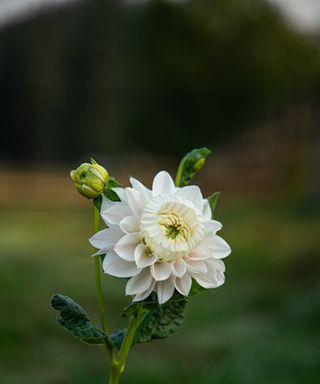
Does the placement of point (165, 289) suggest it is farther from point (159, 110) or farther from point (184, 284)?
Answer: point (159, 110)

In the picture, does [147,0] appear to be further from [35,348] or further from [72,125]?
[35,348]

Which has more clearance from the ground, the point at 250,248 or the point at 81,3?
the point at 81,3

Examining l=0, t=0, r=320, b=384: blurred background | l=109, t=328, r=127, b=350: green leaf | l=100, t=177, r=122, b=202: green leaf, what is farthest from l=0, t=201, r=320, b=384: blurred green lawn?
l=100, t=177, r=122, b=202: green leaf

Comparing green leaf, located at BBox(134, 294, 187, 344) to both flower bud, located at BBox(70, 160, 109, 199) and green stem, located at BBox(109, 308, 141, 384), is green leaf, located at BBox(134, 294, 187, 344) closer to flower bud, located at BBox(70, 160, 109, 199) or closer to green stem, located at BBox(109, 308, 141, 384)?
green stem, located at BBox(109, 308, 141, 384)

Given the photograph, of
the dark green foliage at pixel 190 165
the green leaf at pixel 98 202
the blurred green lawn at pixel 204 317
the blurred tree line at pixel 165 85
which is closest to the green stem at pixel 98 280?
the green leaf at pixel 98 202

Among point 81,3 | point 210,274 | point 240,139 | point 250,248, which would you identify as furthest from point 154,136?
point 210,274

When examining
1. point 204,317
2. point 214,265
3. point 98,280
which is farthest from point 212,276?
point 204,317
